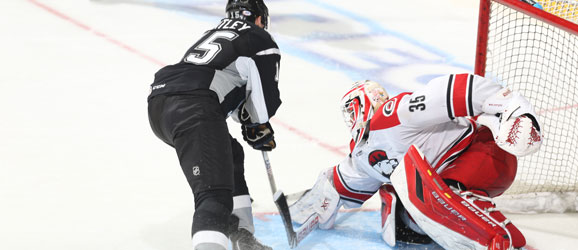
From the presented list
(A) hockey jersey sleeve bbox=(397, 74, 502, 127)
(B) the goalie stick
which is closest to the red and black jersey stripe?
(A) hockey jersey sleeve bbox=(397, 74, 502, 127)

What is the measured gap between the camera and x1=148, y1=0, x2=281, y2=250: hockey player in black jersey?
1.98 metres

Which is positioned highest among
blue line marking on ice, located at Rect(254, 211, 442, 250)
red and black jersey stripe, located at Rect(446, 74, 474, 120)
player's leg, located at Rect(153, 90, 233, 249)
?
red and black jersey stripe, located at Rect(446, 74, 474, 120)

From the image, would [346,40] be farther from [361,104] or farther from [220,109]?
[220,109]

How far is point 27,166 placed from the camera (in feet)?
9.78

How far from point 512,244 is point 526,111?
0.47 meters

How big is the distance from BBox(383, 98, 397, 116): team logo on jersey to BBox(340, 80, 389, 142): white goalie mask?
0.07m

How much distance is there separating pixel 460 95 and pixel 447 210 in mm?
331

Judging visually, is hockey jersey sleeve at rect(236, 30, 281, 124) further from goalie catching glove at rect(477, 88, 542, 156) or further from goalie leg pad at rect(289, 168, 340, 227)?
goalie catching glove at rect(477, 88, 542, 156)

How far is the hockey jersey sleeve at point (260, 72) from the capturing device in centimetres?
226

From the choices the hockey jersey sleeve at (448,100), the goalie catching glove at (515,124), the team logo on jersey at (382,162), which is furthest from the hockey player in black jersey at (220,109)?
the goalie catching glove at (515,124)

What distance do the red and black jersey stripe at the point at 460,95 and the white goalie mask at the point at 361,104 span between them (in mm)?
321

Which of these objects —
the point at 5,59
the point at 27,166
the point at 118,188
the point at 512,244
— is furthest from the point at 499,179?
the point at 5,59

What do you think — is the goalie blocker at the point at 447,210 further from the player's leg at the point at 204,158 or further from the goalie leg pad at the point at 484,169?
the player's leg at the point at 204,158

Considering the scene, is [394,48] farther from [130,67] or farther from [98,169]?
[98,169]
